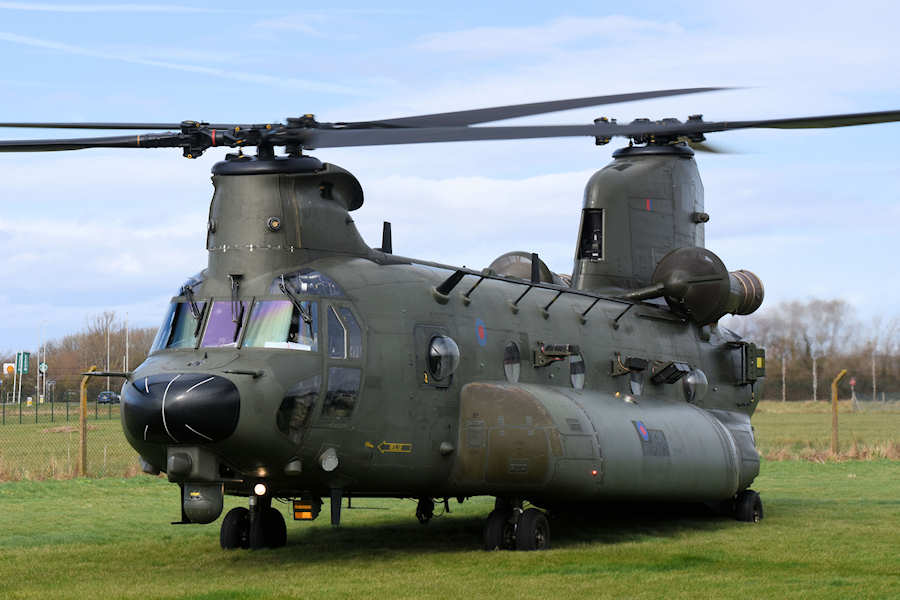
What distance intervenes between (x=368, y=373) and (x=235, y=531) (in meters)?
3.12

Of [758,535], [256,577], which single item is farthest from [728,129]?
[256,577]

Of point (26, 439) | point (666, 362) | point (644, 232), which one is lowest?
point (26, 439)

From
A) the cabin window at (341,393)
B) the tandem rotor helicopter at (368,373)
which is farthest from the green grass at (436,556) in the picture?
the cabin window at (341,393)

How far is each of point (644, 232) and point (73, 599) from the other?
1302 cm

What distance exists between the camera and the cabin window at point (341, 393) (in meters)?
13.1

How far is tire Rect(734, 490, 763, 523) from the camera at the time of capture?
18828mm

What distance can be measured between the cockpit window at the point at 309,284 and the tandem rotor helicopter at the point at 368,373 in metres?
0.02

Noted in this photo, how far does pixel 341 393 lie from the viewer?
1321 centimetres

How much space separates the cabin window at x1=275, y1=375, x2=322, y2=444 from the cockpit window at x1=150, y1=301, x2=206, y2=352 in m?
1.35

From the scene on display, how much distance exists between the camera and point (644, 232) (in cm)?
2138

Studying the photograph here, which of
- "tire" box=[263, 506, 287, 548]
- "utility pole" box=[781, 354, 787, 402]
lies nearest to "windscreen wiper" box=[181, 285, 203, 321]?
"tire" box=[263, 506, 287, 548]

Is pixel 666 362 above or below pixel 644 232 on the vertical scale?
below

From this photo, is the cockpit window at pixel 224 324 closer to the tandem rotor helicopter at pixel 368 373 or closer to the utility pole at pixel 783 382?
the tandem rotor helicopter at pixel 368 373

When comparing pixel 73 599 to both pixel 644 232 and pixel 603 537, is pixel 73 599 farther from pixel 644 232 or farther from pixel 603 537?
pixel 644 232
